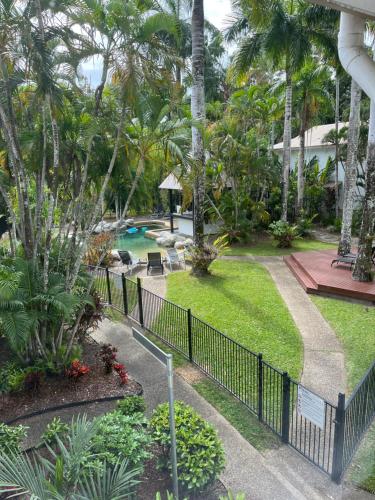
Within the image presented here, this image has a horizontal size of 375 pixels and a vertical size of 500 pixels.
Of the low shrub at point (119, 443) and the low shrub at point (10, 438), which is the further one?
the low shrub at point (10, 438)

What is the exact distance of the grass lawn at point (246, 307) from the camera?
8.09m

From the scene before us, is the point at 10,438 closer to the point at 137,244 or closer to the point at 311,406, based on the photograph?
the point at 311,406

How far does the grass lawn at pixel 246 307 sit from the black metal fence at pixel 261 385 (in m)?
0.81

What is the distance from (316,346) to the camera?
27.0ft

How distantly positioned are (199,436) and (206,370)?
265 cm

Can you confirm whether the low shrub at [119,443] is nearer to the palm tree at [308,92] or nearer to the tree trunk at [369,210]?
the tree trunk at [369,210]

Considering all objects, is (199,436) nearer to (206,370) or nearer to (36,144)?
(206,370)

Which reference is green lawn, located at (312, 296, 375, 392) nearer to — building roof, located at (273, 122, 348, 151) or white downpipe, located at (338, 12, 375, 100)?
white downpipe, located at (338, 12, 375, 100)

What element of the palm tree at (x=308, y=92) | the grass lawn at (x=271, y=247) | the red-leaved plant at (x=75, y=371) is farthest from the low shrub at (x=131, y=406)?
the palm tree at (x=308, y=92)

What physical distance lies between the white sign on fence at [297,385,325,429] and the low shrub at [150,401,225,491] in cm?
111

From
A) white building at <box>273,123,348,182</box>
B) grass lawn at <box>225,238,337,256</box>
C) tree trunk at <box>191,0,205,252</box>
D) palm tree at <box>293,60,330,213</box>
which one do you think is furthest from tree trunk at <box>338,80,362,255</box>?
white building at <box>273,123,348,182</box>

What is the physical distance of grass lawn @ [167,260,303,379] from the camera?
8.09 metres

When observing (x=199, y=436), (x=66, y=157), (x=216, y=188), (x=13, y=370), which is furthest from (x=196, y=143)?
(x=199, y=436)

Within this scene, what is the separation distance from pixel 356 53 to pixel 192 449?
695 cm
